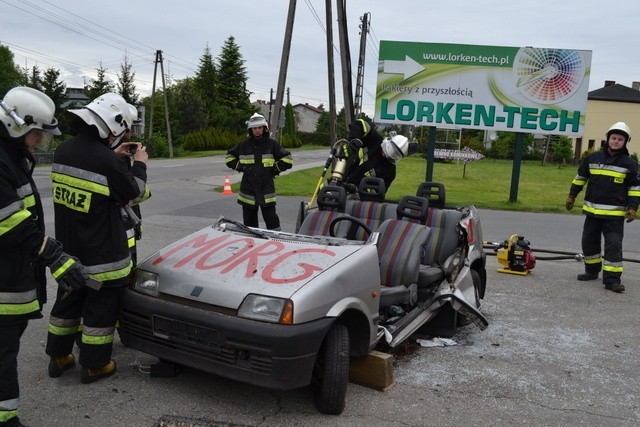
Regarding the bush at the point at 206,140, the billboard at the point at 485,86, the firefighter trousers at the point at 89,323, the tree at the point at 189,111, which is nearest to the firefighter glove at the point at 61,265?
the firefighter trousers at the point at 89,323

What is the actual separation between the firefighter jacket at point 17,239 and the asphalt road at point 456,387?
0.72 m

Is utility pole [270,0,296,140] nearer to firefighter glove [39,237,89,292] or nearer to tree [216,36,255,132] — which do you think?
firefighter glove [39,237,89,292]

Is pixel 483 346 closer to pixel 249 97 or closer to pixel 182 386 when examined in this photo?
pixel 182 386

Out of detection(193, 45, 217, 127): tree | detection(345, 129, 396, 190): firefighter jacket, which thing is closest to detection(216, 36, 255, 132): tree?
detection(193, 45, 217, 127): tree

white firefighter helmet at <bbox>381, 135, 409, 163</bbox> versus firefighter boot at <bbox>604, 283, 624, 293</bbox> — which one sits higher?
white firefighter helmet at <bbox>381, 135, 409, 163</bbox>

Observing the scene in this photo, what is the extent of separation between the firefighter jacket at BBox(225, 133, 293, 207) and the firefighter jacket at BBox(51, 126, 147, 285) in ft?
11.7

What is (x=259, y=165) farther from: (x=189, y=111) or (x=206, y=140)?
(x=189, y=111)

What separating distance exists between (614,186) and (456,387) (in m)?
4.62

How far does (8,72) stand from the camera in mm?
68812

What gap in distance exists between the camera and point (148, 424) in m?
3.44

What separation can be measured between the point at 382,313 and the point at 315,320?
1266mm

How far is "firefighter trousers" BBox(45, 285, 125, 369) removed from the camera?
3.87m

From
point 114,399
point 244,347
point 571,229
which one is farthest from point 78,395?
point 571,229

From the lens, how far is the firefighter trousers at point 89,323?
3.87 meters
